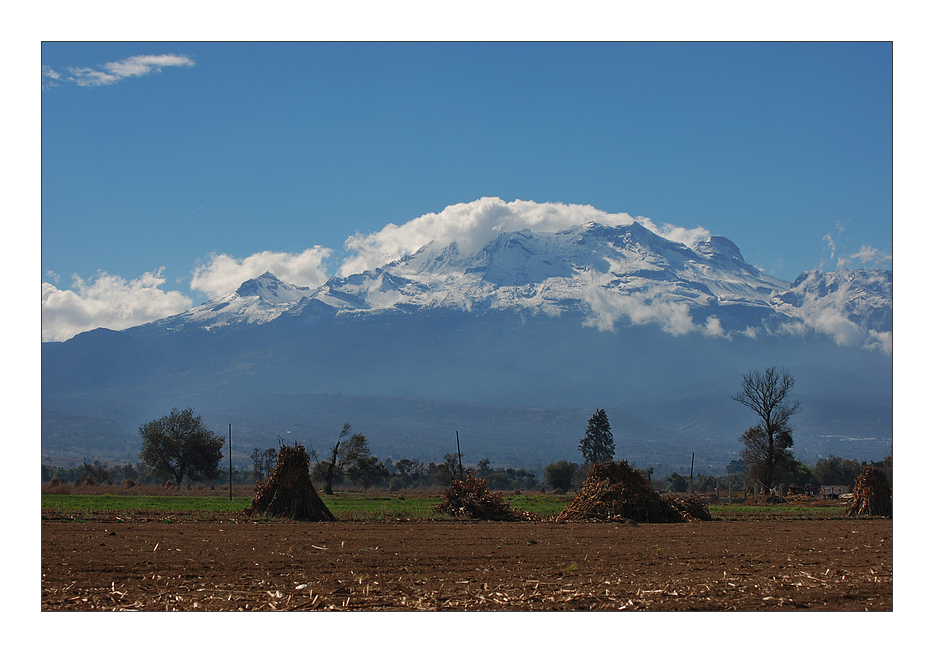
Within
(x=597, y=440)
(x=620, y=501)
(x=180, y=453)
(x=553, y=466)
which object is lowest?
(x=553, y=466)

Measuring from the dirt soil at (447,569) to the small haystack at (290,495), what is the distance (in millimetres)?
2818

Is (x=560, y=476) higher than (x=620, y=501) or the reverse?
the reverse

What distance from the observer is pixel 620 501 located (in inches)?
1121

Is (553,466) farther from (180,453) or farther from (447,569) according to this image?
(447,569)

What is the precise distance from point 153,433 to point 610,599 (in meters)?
69.4

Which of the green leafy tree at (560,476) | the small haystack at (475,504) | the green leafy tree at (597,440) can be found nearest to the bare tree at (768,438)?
the green leafy tree at (560,476)

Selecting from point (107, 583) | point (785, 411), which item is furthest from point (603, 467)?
point (785, 411)

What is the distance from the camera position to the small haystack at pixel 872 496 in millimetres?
35375

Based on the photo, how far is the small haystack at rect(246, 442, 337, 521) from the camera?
26.4 meters

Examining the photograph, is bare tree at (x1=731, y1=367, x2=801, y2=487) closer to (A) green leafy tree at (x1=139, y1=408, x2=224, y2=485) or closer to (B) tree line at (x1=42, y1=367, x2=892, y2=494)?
(B) tree line at (x1=42, y1=367, x2=892, y2=494)

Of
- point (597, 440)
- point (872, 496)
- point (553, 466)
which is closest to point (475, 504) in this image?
point (872, 496)

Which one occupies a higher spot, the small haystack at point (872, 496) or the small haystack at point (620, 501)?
the small haystack at point (620, 501)

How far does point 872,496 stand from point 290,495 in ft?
89.8

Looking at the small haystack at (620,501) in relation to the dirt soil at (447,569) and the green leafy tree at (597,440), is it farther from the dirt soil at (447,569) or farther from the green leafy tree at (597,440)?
the green leafy tree at (597,440)
